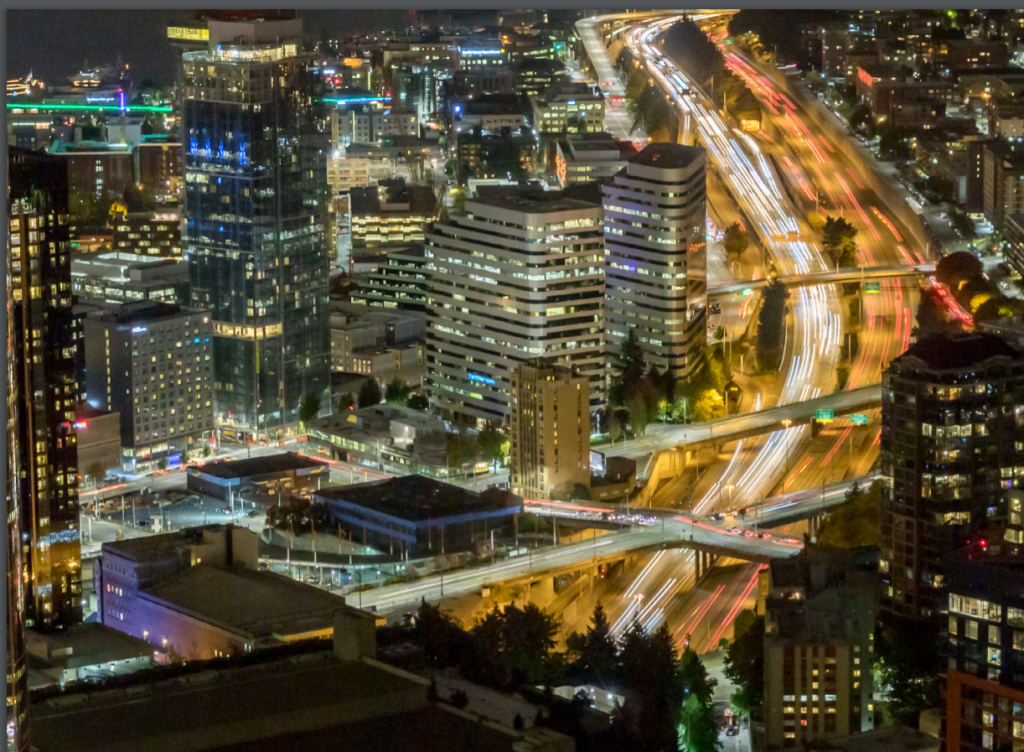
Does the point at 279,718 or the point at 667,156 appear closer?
the point at 279,718

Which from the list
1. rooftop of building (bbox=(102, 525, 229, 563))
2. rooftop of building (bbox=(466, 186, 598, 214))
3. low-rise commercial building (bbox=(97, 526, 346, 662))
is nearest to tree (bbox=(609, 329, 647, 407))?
rooftop of building (bbox=(466, 186, 598, 214))

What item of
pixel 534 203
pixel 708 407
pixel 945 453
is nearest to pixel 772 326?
pixel 708 407

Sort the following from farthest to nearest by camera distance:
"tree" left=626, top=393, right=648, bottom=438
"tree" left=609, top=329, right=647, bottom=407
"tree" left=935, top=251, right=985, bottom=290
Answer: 1. "tree" left=935, top=251, right=985, bottom=290
2. "tree" left=609, top=329, right=647, bottom=407
3. "tree" left=626, top=393, right=648, bottom=438

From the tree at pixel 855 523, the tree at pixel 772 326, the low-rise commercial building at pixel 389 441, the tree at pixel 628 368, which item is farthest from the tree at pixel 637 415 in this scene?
the tree at pixel 855 523

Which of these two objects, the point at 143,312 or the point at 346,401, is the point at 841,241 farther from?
the point at 143,312

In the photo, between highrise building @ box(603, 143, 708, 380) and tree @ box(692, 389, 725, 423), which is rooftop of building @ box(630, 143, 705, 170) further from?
tree @ box(692, 389, 725, 423)

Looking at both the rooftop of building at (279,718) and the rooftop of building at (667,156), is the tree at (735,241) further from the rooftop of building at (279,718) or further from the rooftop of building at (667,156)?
the rooftop of building at (279,718)
